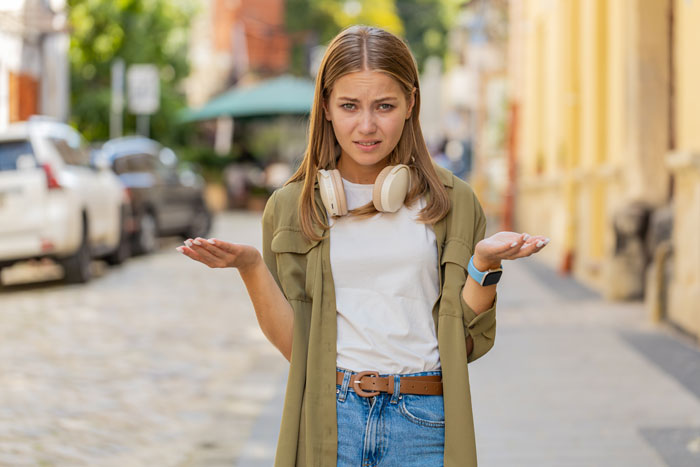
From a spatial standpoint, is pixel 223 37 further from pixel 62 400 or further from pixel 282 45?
pixel 62 400

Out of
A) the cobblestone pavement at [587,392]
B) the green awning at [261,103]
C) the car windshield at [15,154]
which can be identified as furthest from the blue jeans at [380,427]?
the green awning at [261,103]

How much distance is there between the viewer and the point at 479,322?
2652mm

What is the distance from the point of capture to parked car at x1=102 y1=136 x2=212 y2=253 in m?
17.5

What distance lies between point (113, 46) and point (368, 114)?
26.2m

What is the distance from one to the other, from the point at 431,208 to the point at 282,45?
5351 centimetres

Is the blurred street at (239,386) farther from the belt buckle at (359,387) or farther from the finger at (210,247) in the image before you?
the finger at (210,247)

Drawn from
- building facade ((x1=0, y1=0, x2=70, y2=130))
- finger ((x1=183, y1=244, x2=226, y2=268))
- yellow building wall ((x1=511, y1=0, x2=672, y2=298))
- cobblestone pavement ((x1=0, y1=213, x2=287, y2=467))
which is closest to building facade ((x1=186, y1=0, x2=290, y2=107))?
building facade ((x1=0, y1=0, x2=70, y2=130))

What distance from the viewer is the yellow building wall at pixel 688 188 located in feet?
26.9

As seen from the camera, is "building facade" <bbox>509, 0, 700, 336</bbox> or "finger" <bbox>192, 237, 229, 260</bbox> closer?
"finger" <bbox>192, 237, 229, 260</bbox>

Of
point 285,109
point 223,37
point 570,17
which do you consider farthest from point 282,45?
point 570,17

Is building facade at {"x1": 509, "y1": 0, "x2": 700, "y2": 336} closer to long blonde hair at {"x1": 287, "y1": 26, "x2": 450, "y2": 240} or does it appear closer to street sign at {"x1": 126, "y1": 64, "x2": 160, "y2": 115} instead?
long blonde hair at {"x1": 287, "y1": 26, "x2": 450, "y2": 240}

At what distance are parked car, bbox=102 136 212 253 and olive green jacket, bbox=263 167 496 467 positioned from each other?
14.6m

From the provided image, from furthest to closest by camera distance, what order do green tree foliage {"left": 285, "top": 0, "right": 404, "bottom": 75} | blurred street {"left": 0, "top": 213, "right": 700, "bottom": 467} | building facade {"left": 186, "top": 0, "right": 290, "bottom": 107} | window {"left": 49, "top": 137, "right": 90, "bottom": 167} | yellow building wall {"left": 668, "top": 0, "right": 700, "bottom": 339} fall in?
green tree foliage {"left": 285, "top": 0, "right": 404, "bottom": 75}, building facade {"left": 186, "top": 0, "right": 290, "bottom": 107}, window {"left": 49, "top": 137, "right": 90, "bottom": 167}, yellow building wall {"left": 668, "top": 0, "right": 700, "bottom": 339}, blurred street {"left": 0, "top": 213, "right": 700, "bottom": 467}

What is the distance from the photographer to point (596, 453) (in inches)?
205
